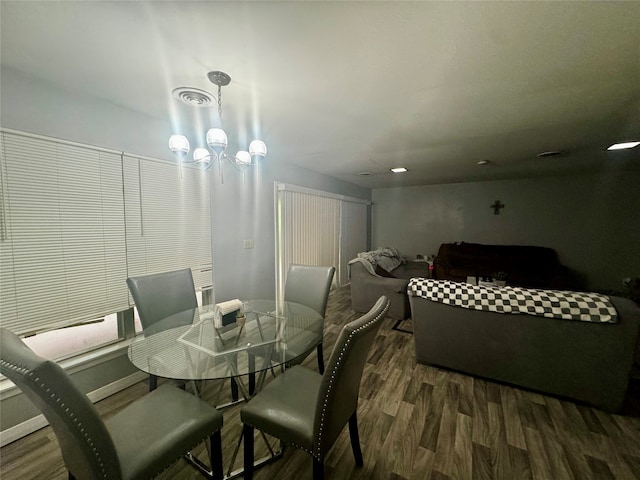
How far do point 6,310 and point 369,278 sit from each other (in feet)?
11.2

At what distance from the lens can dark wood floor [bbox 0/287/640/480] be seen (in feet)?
4.53

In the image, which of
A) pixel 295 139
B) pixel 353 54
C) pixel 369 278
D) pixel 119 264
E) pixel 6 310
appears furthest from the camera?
pixel 369 278

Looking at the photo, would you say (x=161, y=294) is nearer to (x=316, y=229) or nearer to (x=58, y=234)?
(x=58, y=234)

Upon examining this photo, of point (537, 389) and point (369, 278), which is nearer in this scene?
point (537, 389)

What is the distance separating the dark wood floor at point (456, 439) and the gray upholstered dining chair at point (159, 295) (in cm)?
69

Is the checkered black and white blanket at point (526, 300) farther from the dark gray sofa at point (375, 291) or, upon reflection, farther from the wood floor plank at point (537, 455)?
the dark gray sofa at point (375, 291)

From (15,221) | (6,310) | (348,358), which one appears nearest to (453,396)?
(348,358)

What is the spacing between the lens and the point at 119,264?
196 centimetres

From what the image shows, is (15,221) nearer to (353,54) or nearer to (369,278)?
(353,54)

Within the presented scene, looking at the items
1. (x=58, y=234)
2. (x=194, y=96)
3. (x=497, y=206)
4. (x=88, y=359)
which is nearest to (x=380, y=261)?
(x=497, y=206)

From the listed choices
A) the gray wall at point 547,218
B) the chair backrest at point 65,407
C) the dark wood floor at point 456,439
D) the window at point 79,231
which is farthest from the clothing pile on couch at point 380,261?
the chair backrest at point 65,407

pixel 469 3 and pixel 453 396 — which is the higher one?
pixel 469 3

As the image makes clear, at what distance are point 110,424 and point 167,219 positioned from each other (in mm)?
1600

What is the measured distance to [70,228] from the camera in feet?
5.61
